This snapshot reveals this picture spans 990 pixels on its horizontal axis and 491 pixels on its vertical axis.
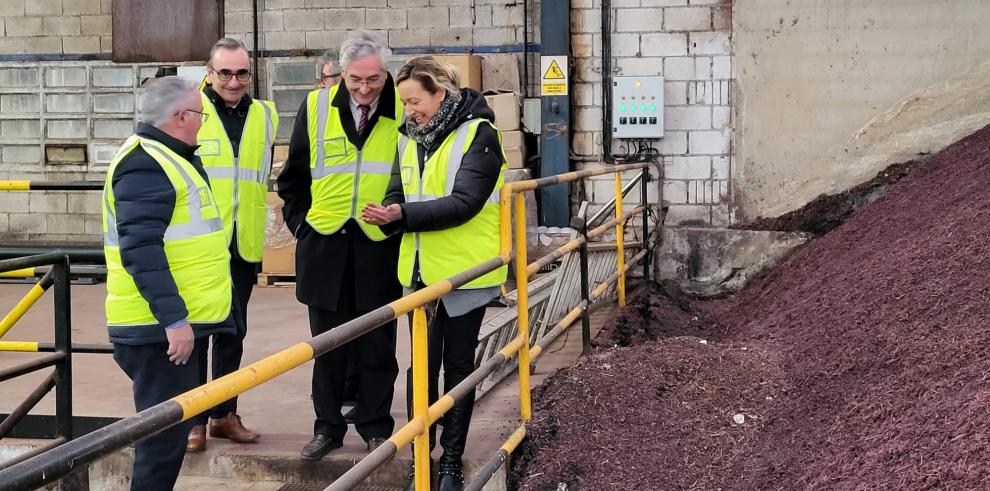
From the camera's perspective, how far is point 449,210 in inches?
147

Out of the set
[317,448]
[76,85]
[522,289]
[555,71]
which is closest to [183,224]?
[317,448]

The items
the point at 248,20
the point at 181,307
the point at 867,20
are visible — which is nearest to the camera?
the point at 181,307

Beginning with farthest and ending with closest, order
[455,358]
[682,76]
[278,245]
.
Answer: [278,245] → [682,76] → [455,358]

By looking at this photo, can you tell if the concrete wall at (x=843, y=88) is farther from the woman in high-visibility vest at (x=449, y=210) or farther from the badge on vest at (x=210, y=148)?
the badge on vest at (x=210, y=148)

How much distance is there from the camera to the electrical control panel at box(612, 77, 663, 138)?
9289 millimetres

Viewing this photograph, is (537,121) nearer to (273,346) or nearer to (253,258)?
(273,346)

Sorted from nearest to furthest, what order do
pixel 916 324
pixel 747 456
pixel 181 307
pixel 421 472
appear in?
pixel 421 472, pixel 181 307, pixel 747 456, pixel 916 324

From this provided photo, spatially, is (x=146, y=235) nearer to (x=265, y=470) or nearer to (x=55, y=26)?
(x=265, y=470)

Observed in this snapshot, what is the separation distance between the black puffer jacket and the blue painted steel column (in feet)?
18.2

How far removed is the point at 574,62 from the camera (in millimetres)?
9531

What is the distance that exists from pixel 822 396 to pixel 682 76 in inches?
220

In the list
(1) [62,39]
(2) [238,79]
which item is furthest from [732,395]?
(1) [62,39]

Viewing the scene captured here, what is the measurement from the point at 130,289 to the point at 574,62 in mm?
6689

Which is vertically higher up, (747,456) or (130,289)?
(130,289)
